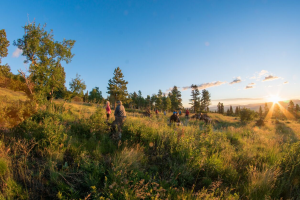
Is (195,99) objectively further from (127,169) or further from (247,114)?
(127,169)

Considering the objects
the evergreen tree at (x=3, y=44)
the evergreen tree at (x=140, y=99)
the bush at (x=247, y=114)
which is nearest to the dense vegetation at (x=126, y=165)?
the evergreen tree at (x=3, y=44)

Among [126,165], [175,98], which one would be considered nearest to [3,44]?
[126,165]

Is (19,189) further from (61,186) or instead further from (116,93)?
(116,93)

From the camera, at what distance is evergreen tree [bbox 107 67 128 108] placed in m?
41.9

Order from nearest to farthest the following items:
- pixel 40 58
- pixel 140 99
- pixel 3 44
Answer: pixel 40 58, pixel 3 44, pixel 140 99

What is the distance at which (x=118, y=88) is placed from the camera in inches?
1667

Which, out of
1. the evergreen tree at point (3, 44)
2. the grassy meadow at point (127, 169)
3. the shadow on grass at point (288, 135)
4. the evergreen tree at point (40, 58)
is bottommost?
the shadow on grass at point (288, 135)

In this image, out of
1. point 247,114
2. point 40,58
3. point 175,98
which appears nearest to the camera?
point 40,58

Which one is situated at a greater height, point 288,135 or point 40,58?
point 40,58

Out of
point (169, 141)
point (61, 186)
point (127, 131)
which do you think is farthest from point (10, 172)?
point (169, 141)

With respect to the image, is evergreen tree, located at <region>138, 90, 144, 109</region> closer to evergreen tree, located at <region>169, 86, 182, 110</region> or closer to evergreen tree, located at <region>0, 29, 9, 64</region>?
evergreen tree, located at <region>169, 86, 182, 110</region>

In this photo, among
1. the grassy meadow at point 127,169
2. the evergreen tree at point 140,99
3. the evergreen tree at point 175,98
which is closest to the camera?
the grassy meadow at point 127,169

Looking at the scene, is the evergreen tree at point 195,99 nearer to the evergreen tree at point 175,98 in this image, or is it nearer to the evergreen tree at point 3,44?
the evergreen tree at point 175,98

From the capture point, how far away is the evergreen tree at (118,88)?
137 ft
